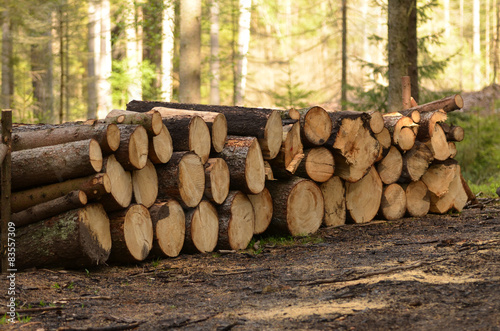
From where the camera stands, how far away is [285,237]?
281 inches

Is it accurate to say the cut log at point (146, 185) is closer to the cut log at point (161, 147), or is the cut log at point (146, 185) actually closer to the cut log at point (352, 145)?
the cut log at point (161, 147)

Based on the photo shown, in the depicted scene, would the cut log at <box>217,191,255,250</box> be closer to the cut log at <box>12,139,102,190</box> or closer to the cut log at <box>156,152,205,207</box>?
the cut log at <box>156,152,205,207</box>

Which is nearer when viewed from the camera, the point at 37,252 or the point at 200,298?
the point at 200,298

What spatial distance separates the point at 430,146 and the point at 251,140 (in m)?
3.25

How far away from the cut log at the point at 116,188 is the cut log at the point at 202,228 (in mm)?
814

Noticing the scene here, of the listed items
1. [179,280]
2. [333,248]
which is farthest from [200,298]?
[333,248]

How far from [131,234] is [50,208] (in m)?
0.85

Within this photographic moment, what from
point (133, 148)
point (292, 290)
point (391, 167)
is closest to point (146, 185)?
point (133, 148)

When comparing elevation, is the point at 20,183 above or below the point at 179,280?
above

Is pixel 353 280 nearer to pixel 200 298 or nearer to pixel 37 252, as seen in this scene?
pixel 200 298

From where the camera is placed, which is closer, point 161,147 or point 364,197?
point 161,147

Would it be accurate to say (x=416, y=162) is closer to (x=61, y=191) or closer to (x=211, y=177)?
(x=211, y=177)

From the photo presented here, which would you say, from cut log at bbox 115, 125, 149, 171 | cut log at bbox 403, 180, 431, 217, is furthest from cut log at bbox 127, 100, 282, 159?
cut log at bbox 403, 180, 431, 217

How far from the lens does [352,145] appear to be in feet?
24.3
